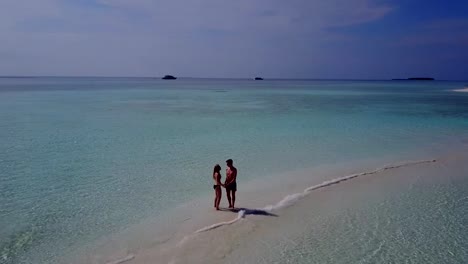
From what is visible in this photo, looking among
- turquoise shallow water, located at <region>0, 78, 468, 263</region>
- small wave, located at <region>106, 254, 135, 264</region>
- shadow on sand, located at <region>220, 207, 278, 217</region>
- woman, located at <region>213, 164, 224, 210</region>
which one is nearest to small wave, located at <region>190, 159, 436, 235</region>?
shadow on sand, located at <region>220, 207, 278, 217</region>

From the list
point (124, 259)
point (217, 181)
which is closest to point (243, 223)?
point (217, 181)

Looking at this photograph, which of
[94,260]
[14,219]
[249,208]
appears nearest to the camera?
[94,260]

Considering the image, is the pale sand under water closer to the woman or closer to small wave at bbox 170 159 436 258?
small wave at bbox 170 159 436 258

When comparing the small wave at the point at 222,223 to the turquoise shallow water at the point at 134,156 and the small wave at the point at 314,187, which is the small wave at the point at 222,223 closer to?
the small wave at the point at 314,187

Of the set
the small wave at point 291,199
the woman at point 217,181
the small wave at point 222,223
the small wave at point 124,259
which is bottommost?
the small wave at point 124,259

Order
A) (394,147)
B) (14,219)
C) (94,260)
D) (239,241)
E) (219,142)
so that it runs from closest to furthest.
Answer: (94,260) < (239,241) < (14,219) < (394,147) < (219,142)

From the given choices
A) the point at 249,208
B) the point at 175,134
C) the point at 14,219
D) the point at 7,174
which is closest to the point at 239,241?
the point at 249,208

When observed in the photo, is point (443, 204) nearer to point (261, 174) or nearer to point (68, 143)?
point (261, 174)

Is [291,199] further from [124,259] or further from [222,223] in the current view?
[124,259]

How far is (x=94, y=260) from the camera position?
741 centimetres

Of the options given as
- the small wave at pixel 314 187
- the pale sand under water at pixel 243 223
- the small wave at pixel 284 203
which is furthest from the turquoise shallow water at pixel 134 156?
the small wave at pixel 314 187

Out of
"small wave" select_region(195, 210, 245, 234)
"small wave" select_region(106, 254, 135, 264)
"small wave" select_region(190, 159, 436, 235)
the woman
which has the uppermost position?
the woman

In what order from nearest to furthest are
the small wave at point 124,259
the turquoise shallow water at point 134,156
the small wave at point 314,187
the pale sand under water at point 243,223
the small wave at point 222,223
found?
the small wave at point 124,259
the pale sand under water at point 243,223
the small wave at point 222,223
the turquoise shallow water at point 134,156
the small wave at point 314,187

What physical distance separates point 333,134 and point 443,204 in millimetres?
12097
